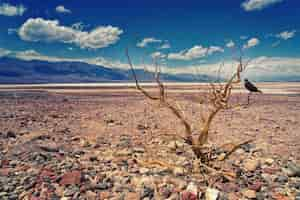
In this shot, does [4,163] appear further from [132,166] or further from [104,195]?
[132,166]

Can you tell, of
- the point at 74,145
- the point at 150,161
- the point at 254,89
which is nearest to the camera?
the point at 254,89

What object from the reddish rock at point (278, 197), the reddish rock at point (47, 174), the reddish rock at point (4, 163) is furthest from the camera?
the reddish rock at point (4, 163)

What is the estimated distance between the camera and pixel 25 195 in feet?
12.2

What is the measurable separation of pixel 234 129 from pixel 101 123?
468 centimetres

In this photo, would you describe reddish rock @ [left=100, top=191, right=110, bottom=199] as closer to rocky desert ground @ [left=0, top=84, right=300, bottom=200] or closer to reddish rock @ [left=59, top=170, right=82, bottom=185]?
rocky desert ground @ [left=0, top=84, right=300, bottom=200]

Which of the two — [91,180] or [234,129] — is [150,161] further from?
[234,129]

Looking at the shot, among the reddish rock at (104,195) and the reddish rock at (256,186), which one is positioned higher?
the reddish rock at (256,186)

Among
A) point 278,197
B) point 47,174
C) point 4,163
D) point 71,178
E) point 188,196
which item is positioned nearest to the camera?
point 188,196

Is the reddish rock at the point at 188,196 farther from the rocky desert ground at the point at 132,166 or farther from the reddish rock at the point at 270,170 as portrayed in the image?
the reddish rock at the point at 270,170

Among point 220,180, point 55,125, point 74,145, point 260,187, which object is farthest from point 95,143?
point 260,187

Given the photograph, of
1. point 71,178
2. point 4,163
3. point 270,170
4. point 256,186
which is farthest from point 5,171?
point 270,170

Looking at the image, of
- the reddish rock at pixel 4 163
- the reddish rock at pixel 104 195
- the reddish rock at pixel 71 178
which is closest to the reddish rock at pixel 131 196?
the reddish rock at pixel 104 195

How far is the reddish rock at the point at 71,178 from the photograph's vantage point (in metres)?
4.09

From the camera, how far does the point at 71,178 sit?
421cm
